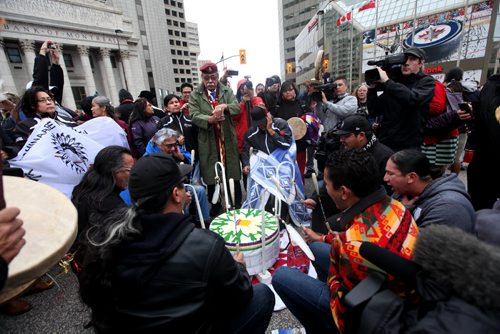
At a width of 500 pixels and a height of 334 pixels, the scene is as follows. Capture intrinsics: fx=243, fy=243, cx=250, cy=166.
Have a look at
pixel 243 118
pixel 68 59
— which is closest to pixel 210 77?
pixel 243 118

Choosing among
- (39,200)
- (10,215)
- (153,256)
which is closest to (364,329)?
(153,256)

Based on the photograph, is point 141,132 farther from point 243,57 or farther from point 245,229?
point 243,57

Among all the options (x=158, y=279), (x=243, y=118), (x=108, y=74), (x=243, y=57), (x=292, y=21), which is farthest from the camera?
(x=292, y=21)

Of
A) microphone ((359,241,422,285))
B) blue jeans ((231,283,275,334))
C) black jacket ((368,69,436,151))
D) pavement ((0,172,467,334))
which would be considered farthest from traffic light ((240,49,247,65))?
microphone ((359,241,422,285))

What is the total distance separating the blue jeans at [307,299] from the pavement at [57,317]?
1.49 ft

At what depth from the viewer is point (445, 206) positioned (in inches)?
63.9

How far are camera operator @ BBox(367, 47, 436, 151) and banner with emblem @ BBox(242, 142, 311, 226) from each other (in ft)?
3.96

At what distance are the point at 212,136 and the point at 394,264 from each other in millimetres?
3252

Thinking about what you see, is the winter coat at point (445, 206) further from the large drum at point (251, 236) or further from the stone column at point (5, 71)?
the stone column at point (5, 71)

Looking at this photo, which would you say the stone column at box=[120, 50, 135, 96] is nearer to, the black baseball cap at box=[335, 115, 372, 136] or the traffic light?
the traffic light

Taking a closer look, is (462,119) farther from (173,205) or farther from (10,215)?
(10,215)

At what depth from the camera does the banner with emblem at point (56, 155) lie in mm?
2260

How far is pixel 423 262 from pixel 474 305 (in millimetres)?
145

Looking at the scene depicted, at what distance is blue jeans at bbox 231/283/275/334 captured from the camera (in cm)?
152
